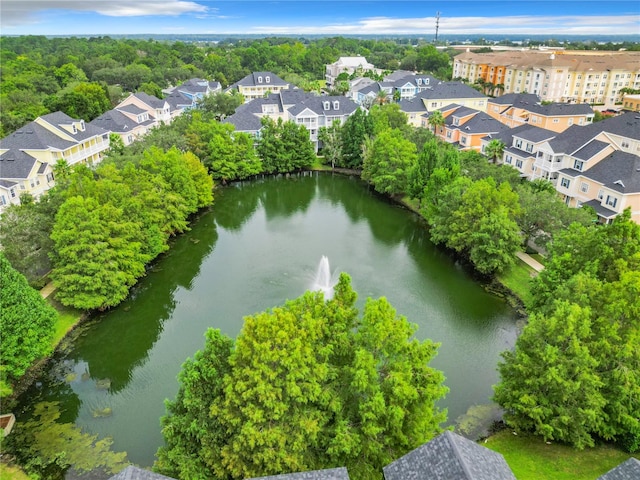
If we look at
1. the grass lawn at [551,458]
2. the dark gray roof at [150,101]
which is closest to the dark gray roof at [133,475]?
the grass lawn at [551,458]

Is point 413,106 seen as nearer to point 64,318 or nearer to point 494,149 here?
point 494,149

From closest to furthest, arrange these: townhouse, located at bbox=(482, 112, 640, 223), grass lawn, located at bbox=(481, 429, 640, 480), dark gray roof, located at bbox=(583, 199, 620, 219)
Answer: grass lawn, located at bbox=(481, 429, 640, 480), dark gray roof, located at bbox=(583, 199, 620, 219), townhouse, located at bbox=(482, 112, 640, 223)

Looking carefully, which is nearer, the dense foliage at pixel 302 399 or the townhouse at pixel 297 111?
the dense foliage at pixel 302 399

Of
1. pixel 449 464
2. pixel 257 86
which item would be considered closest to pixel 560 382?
pixel 449 464

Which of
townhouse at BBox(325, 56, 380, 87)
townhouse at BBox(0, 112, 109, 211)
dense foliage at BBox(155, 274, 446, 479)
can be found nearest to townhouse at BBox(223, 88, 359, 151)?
townhouse at BBox(0, 112, 109, 211)

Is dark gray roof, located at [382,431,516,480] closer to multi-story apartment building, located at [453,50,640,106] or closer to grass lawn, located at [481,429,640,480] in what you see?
grass lawn, located at [481,429,640,480]

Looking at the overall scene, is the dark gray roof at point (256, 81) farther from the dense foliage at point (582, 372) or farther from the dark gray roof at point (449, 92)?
the dense foliage at point (582, 372)
